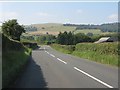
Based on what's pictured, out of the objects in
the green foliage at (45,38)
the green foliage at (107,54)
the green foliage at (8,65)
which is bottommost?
the green foliage at (45,38)

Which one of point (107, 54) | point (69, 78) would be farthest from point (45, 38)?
point (69, 78)

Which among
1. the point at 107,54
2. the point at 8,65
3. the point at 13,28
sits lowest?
the point at 107,54

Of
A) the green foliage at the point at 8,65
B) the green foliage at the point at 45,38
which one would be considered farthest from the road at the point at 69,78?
the green foliage at the point at 45,38

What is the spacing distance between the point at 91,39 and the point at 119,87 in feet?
385

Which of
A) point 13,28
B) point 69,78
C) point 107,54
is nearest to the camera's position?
point 69,78

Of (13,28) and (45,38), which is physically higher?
(13,28)

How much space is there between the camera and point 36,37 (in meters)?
167

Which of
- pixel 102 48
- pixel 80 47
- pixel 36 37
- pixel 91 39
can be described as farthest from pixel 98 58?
pixel 36 37

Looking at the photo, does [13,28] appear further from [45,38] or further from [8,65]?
[45,38]

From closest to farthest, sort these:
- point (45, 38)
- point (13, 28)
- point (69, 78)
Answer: point (69, 78), point (13, 28), point (45, 38)

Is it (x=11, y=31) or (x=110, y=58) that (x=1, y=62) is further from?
(x=11, y=31)

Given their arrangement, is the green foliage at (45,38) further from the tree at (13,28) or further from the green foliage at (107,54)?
the green foliage at (107,54)

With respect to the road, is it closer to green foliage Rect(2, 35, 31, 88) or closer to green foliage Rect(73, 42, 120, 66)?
green foliage Rect(2, 35, 31, 88)

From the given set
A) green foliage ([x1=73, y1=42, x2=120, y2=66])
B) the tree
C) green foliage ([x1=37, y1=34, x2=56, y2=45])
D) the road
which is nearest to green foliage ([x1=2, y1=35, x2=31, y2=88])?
the road
